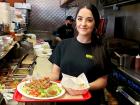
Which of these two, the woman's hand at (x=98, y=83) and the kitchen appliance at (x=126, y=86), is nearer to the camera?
the woman's hand at (x=98, y=83)

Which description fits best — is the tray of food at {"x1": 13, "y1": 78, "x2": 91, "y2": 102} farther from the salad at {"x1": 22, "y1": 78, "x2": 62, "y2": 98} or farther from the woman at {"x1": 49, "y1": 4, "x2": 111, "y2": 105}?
the woman at {"x1": 49, "y1": 4, "x2": 111, "y2": 105}

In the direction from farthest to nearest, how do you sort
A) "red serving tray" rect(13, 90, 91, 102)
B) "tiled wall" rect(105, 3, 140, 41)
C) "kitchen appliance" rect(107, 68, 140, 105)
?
"tiled wall" rect(105, 3, 140, 41) → "kitchen appliance" rect(107, 68, 140, 105) → "red serving tray" rect(13, 90, 91, 102)

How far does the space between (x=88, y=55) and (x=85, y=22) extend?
0.87ft

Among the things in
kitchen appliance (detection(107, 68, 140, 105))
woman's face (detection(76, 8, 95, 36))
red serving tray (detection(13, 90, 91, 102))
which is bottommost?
kitchen appliance (detection(107, 68, 140, 105))

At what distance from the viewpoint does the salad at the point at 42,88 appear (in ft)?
5.46

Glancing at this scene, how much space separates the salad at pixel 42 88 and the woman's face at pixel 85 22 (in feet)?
1.52

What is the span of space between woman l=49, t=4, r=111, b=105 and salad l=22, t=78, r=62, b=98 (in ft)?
0.75

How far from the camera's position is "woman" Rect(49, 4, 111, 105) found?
193 centimetres

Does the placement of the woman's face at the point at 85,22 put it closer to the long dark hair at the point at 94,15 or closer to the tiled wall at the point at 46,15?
the long dark hair at the point at 94,15

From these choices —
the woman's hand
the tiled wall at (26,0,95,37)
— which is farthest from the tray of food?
the tiled wall at (26,0,95,37)

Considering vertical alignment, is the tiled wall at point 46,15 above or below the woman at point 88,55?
above

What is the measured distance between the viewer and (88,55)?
1983 millimetres

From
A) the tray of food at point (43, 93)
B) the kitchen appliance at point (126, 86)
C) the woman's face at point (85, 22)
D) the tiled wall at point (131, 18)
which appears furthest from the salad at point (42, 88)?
the tiled wall at point (131, 18)

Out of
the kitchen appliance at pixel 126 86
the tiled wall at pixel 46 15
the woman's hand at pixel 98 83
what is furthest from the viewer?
the tiled wall at pixel 46 15
